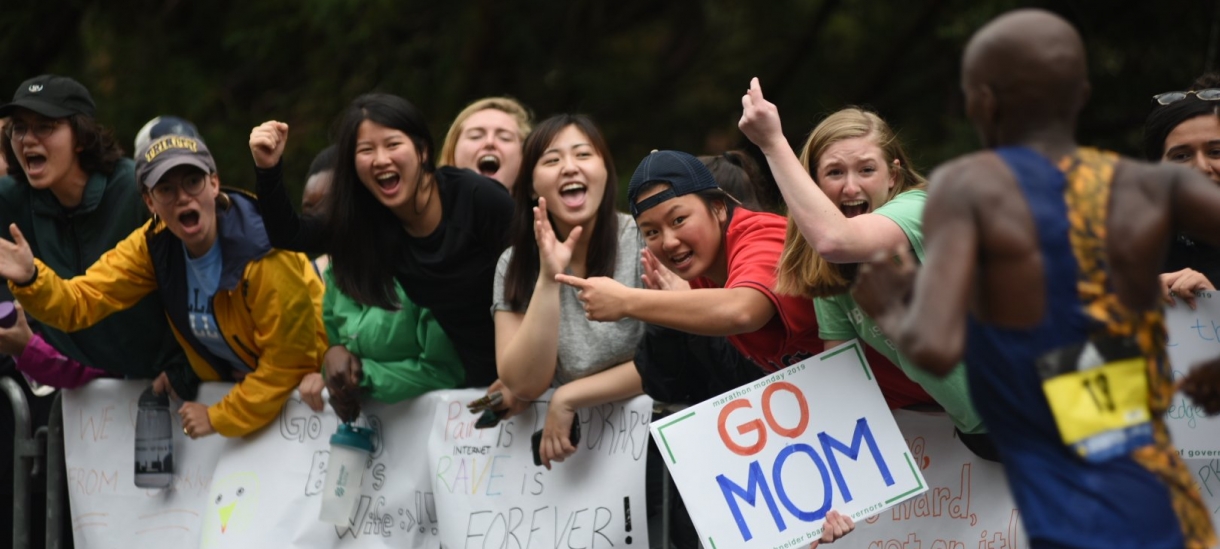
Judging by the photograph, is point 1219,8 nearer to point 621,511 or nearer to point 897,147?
point 897,147

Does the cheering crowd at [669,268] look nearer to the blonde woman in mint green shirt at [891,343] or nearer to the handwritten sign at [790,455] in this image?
the blonde woman in mint green shirt at [891,343]

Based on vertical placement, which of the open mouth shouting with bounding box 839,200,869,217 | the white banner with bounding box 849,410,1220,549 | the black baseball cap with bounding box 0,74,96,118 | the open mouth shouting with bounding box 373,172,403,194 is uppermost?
the black baseball cap with bounding box 0,74,96,118

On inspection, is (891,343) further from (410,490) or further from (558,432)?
(410,490)

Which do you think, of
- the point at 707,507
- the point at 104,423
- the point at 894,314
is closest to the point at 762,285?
the point at 707,507

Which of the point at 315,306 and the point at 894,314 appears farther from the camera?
the point at 315,306

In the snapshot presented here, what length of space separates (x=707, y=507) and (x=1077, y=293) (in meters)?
1.79

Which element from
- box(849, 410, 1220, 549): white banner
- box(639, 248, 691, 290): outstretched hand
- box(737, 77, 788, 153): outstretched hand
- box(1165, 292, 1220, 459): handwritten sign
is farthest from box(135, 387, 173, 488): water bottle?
box(1165, 292, 1220, 459): handwritten sign

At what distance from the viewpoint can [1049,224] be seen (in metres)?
2.92

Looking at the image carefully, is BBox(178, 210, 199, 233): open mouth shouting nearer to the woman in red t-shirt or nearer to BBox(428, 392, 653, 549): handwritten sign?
BBox(428, 392, 653, 549): handwritten sign

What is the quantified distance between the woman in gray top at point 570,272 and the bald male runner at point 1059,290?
2356 mm

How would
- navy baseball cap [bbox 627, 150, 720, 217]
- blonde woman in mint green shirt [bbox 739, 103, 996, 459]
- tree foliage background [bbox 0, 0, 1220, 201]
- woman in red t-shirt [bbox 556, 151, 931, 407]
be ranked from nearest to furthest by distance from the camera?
blonde woman in mint green shirt [bbox 739, 103, 996, 459] → woman in red t-shirt [bbox 556, 151, 931, 407] → navy baseball cap [bbox 627, 150, 720, 217] → tree foliage background [bbox 0, 0, 1220, 201]

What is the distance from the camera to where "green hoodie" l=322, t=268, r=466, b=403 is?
593 centimetres

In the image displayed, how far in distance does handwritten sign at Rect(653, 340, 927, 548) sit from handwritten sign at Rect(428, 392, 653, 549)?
0.79 metres

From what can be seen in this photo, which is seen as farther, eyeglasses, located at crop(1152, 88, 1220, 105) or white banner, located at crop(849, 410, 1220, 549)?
eyeglasses, located at crop(1152, 88, 1220, 105)
